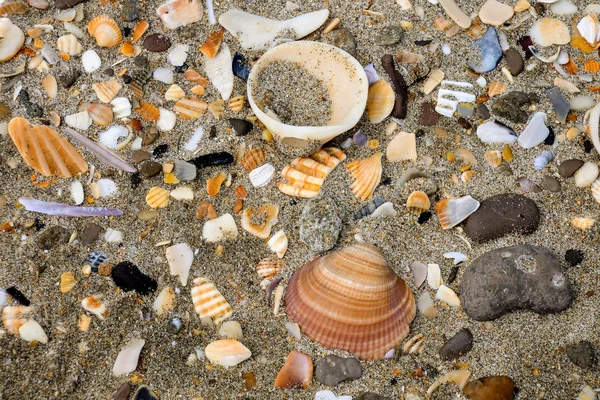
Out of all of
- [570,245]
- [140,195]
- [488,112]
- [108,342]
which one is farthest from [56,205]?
[570,245]

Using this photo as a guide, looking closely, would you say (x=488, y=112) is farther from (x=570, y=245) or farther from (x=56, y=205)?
(x=56, y=205)

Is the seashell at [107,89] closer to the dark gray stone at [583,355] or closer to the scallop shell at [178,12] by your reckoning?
the scallop shell at [178,12]

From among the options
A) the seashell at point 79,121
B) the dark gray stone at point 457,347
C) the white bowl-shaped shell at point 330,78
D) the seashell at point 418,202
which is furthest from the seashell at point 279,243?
the seashell at point 79,121

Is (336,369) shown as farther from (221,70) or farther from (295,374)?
(221,70)

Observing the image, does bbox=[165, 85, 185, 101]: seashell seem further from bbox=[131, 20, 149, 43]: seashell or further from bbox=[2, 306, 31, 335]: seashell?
bbox=[2, 306, 31, 335]: seashell

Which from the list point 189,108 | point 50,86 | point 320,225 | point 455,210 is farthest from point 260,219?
point 50,86

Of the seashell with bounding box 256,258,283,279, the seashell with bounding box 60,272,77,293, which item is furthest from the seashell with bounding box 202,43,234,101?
the seashell with bounding box 60,272,77,293
